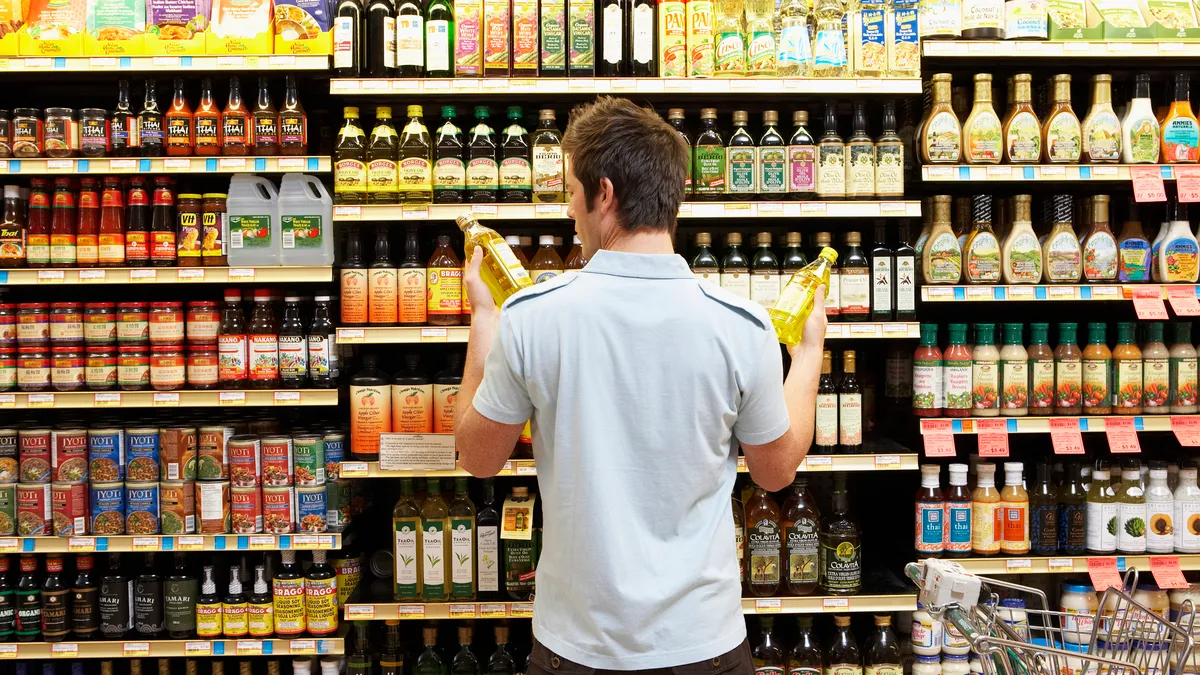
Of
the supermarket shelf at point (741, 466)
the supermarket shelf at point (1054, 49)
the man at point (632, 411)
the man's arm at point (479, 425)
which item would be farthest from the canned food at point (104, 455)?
the supermarket shelf at point (1054, 49)

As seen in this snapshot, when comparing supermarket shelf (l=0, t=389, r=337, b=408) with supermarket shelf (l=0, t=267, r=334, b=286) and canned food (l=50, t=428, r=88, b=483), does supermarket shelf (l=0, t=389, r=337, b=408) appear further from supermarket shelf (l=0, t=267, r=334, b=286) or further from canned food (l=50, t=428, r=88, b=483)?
supermarket shelf (l=0, t=267, r=334, b=286)

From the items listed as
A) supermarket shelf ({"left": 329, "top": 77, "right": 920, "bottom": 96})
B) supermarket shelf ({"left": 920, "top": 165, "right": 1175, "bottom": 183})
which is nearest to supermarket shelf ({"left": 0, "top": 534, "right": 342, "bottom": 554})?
supermarket shelf ({"left": 329, "top": 77, "right": 920, "bottom": 96})

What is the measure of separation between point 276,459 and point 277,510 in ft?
0.52

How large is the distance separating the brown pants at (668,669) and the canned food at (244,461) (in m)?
1.70

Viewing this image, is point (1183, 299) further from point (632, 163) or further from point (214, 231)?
point (214, 231)

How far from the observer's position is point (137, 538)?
2.92 meters

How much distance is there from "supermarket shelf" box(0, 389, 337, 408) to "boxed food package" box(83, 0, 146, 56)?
41.5 inches

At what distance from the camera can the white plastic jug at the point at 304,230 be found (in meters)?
2.93

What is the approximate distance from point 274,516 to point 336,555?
277 millimetres

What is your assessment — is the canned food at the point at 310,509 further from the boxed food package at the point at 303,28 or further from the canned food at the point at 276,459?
the boxed food package at the point at 303,28

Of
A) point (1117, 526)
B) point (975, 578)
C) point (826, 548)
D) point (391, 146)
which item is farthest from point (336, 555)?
point (1117, 526)

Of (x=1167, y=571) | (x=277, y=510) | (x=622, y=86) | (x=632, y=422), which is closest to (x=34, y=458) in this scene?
(x=277, y=510)

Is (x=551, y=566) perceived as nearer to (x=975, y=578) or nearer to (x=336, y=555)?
(x=975, y=578)

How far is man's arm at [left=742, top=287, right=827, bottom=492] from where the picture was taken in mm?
1551
